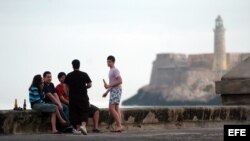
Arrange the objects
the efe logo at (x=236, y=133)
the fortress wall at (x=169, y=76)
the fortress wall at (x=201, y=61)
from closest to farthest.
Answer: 1. the efe logo at (x=236, y=133)
2. the fortress wall at (x=169, y=76)
3. the fortress wall at (x=201, y=61)

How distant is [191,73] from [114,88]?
14188 centimetres

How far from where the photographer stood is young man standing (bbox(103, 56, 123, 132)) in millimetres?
10836

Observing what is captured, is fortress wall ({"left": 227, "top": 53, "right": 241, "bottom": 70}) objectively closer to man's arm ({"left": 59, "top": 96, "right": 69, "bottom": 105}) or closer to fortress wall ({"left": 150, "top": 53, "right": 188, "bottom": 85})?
fortress wall ({"left": 150, "top": 53, "right": 188, "bottom": 85})

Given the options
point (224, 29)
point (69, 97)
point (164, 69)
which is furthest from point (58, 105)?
point (224, 29)

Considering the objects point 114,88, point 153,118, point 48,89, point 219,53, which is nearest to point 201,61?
point 219,53

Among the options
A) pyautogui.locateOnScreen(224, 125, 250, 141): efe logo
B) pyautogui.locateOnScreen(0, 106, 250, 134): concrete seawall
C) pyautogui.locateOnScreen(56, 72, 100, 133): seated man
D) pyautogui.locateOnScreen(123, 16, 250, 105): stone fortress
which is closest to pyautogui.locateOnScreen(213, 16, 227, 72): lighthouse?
pyautogui.locateOnScreen(123, 16, 250, 105): stone fortress

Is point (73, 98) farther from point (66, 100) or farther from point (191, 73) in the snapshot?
point (191, 73)

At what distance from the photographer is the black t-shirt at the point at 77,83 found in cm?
1058

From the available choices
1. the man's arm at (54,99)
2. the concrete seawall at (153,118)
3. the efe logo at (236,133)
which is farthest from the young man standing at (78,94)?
the efe logo at (236,133)

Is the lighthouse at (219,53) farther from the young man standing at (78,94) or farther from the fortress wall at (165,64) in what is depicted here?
the young man standing at (78,94)

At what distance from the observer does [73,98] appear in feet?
34.8

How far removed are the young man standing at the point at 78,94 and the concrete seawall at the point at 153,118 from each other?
64cm

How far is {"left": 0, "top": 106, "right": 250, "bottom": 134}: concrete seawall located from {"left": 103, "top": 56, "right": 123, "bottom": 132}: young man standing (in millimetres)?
681

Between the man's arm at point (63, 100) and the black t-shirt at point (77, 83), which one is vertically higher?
the black t-shirt at point (77, 83)
